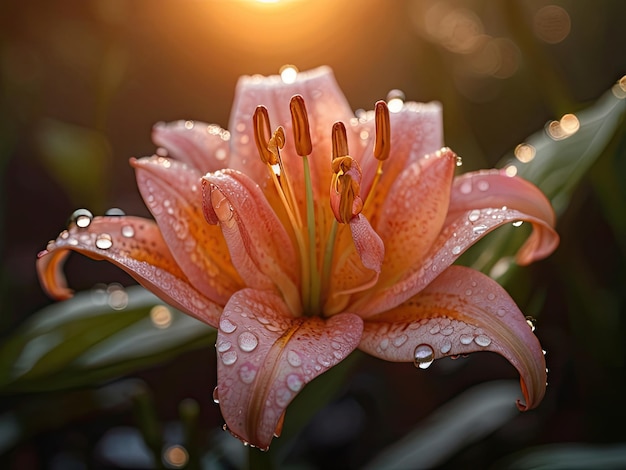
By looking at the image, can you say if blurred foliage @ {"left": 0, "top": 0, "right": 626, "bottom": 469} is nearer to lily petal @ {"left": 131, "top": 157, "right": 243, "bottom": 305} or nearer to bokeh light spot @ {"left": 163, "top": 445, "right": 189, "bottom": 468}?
bokeh light spot @ {"left": 163, "top": 445, "right": 189, "bottom": 468}

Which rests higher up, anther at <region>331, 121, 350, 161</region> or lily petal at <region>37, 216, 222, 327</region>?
anther at <region>331, 121, 350, 161</region>

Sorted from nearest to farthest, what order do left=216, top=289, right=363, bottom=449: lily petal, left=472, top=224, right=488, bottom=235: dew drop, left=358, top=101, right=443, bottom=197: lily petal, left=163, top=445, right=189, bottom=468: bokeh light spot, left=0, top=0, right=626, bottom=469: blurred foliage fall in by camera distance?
1. left=216, top=289, right=363, bottom=449: lily petal
2. left=472, top=224, right=488, bottom=235: dew drop
3. left=358, top=101, right=443, bottom=197: lily petal
4. left=0, top=0, right=626, bottom=469: blurred foliage
5. left=163, top=445, right=189, bottom=468: bokeh light spot

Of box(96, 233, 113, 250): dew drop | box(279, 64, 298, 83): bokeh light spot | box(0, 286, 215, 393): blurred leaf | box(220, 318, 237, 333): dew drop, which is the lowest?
box(0, 286, 215, 393): blurred leaf

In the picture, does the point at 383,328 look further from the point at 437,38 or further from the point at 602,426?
the point at 437,38

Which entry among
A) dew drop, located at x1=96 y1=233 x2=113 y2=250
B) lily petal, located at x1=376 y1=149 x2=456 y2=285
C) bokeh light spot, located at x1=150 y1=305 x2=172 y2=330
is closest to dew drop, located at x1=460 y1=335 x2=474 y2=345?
lily petal, located at x1=376 y1=149 x2=456 y2=285

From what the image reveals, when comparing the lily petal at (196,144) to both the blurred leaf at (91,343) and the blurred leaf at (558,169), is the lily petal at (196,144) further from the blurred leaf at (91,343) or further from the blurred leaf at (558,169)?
the blurred leaf at (558,169)

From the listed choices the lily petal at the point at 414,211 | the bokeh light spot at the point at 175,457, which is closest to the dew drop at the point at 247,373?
the lily petal at the point at 414,211
